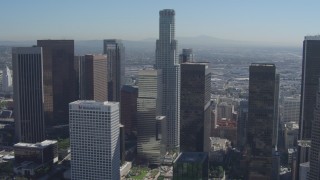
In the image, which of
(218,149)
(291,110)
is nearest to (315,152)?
(218,149)


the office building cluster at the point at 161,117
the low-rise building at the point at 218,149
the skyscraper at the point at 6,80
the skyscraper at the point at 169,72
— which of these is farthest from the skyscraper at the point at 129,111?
the skyscraper at the point at 6,80

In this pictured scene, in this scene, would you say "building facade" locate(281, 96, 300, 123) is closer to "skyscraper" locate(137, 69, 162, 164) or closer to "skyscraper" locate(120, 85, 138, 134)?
"skyscraper" locate(120, 85, 138, 134)

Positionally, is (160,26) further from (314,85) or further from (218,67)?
(218,67)

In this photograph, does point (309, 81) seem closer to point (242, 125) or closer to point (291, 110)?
point (242, 125)

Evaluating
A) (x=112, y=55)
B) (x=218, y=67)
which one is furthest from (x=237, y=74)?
(x=112, y=55)

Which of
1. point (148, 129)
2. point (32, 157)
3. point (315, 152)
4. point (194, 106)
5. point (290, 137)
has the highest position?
point (194, 106)
